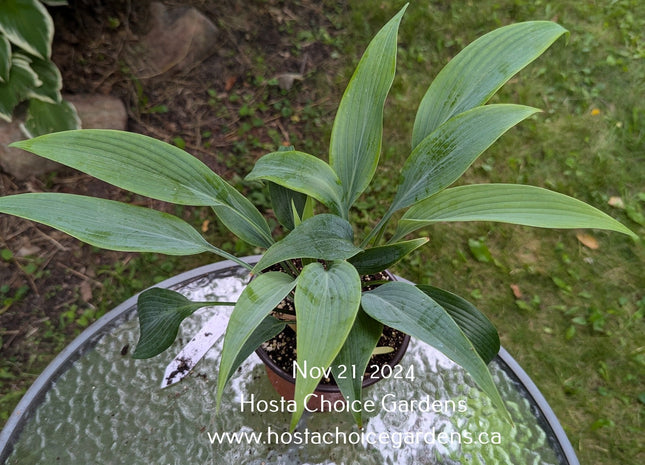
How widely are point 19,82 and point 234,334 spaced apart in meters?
1.49

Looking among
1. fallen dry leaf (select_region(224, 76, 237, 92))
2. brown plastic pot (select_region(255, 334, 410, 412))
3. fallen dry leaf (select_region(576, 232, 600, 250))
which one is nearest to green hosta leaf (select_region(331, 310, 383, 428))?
→ brown plastic pot (select_region(255, 334, 410, 412))

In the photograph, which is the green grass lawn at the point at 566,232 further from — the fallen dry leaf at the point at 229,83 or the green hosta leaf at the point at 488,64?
the green hosta leaf at the point at 488,64

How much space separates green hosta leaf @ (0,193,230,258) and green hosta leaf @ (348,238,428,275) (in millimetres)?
286

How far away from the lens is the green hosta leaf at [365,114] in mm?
785

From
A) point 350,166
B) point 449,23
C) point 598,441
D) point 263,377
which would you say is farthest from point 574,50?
point 263,377

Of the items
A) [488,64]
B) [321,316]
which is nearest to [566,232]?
[488,64]

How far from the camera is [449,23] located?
227cm

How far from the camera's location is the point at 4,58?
1.53 meters

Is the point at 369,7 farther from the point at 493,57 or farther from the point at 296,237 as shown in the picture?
the point at 296,237

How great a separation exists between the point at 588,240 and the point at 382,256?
1.42 meters

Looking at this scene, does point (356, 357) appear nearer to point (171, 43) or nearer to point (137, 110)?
point (137, 110)

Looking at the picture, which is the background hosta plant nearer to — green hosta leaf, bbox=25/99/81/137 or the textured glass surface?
green hosta leaf, bbox=25/99/81/137

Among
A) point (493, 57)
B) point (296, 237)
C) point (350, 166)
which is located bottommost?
point (296, 237)

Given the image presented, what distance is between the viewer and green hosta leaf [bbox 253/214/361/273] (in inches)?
27.6
